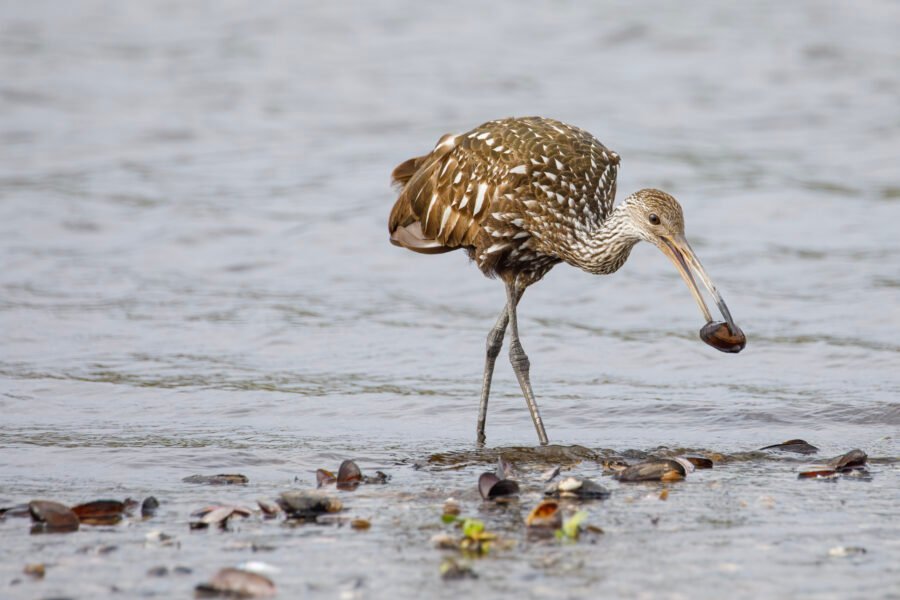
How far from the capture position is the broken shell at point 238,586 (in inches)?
213

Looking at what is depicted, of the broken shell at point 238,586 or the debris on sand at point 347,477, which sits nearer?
the broken shell at point 238,586

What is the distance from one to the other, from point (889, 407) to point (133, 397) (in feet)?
16.2

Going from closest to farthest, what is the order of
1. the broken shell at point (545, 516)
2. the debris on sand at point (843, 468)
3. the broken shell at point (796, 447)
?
1. the broken shell at point (545, 516)
2. the debris on sand at point (843, 468)
3. the broken shell at point (796, 447)

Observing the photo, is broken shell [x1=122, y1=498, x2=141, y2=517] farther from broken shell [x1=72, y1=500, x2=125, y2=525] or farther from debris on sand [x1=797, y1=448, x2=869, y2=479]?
debris on sand [x1=797, y1=448, x2=869, y2=479]

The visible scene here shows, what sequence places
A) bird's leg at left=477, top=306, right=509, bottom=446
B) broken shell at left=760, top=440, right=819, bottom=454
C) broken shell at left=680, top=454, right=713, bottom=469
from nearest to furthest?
broken shell at left=680, top=454, right=713, bottom=469 < broken shell at left=760, top=440, right=819, bottom=454 < bird's leg at left=477, top=306, right=509, bottom=446

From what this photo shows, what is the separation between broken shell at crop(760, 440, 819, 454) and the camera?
821cm

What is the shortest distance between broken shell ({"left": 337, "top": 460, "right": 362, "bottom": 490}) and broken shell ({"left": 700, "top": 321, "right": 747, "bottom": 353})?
1.93 m

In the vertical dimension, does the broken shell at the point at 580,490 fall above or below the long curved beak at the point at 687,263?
below

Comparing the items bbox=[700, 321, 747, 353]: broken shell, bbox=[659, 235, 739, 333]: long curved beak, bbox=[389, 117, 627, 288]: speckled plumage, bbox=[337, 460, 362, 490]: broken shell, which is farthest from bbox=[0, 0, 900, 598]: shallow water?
bbox=[389, 117, 627, 288]: speckled plumage

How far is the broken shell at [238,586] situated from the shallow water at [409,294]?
4.1 inches

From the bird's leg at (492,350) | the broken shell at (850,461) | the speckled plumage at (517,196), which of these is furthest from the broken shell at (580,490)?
the bird's leg at (492,350)

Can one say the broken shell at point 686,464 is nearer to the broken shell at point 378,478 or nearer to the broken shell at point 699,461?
the broken shell at point 699,461

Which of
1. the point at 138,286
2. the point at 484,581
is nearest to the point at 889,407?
the point at 484,581

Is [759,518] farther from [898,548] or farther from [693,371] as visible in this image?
[693,371]
